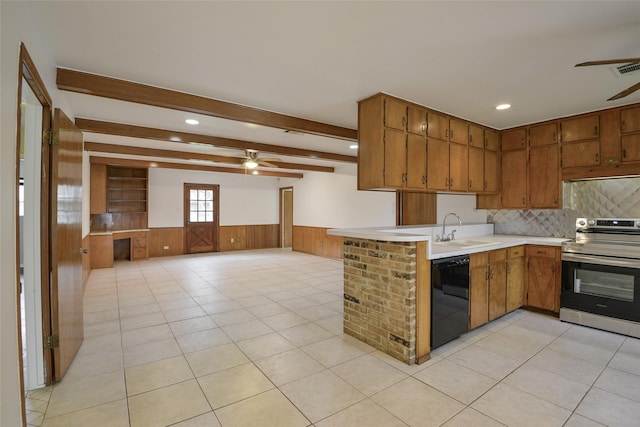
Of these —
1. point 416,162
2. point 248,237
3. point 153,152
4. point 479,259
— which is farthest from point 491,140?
point 248,237

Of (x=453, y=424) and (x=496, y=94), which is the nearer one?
(x=453, y=424)

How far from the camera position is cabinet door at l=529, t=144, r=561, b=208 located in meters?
3.93

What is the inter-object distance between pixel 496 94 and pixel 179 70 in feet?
9.72

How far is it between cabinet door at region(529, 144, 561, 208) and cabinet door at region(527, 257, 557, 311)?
79 centimetres

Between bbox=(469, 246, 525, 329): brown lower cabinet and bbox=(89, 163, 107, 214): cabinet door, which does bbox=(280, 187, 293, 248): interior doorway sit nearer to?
bbox=(89, 163, 107, 214): cabinet door

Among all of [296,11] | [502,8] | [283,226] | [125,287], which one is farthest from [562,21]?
[283,226]

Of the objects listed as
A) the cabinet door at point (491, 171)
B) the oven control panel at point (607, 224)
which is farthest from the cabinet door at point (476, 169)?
the oven control panel at point (607, 224)

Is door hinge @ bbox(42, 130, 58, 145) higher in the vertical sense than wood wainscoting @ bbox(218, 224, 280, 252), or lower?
higher

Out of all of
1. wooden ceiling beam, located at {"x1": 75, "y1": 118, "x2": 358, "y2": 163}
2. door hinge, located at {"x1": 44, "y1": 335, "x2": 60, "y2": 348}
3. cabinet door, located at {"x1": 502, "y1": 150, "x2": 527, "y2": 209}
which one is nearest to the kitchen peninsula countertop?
cabinet door, located at {"x1": 502, "y1": 150, "x2": 527, "y2": 209}

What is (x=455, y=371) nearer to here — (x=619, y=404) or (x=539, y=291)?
(x=619, y=404)

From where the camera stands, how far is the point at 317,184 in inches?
348

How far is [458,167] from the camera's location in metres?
3.87

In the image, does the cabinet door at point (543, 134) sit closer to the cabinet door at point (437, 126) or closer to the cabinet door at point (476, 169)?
the cabinet door at point (476, 169)

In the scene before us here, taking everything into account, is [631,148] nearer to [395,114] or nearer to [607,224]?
[607,224]
